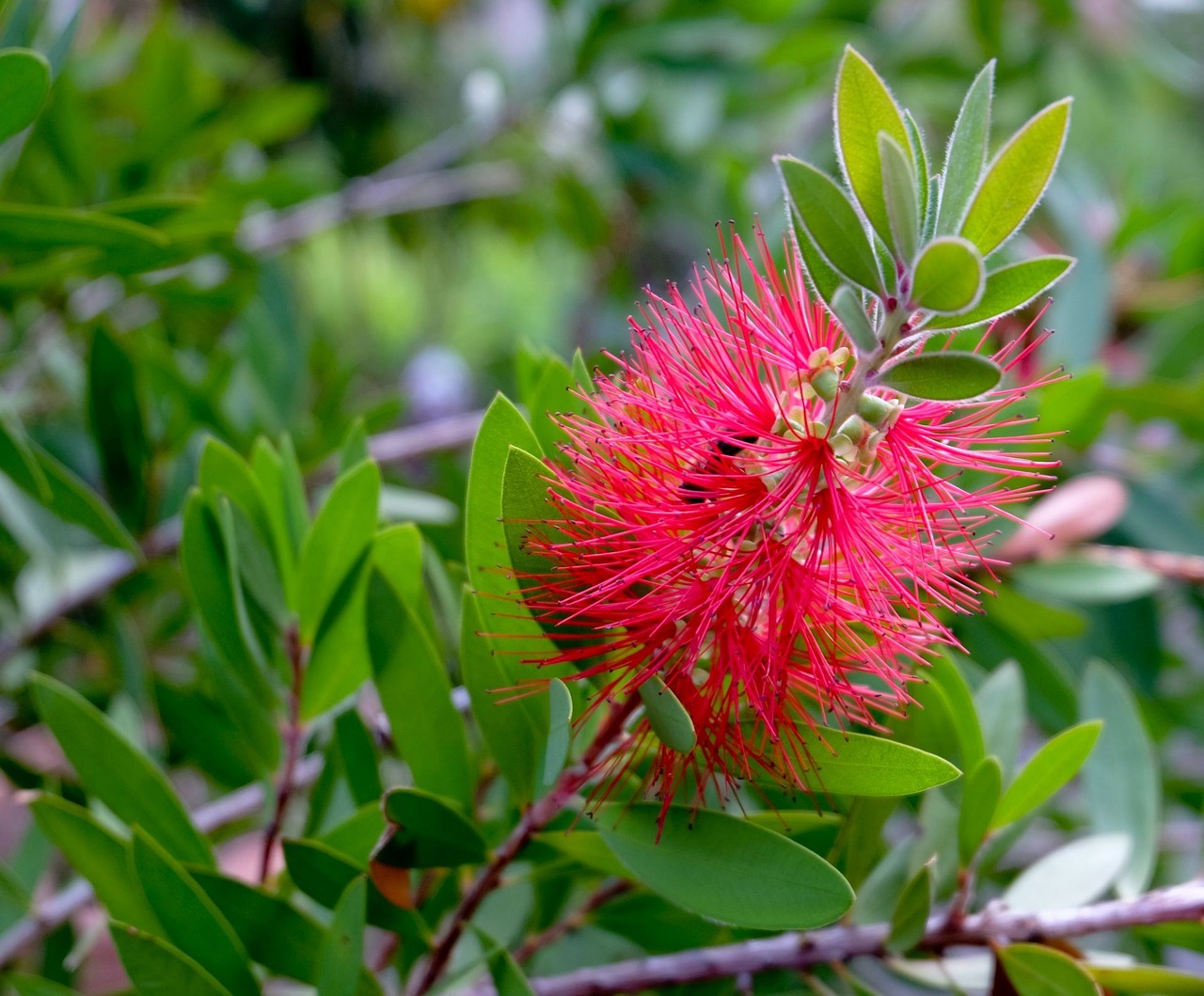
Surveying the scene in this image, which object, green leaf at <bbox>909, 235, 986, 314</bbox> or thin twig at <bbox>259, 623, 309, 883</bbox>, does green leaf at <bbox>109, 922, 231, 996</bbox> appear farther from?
green leaf at <bbox>909, 235, 986, 314</bbox>

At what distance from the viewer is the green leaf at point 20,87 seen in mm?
451

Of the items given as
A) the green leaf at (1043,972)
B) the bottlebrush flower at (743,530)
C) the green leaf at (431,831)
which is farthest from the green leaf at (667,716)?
the green leaf at (1043,972)

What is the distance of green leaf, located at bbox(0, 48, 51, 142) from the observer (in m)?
0.45

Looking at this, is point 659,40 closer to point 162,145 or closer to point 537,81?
point 537,81

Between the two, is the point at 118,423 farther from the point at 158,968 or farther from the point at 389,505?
the point at 158,968

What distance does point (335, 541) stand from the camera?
0.48 metres

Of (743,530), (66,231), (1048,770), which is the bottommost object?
(1048,770)

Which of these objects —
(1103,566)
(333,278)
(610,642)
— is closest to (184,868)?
(610,642)


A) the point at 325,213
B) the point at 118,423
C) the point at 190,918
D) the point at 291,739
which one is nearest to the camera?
the point at 190,918

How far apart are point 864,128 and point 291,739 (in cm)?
42

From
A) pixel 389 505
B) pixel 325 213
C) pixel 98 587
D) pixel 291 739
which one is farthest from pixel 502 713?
pixel 325 213

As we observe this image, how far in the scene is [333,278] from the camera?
2.89 m

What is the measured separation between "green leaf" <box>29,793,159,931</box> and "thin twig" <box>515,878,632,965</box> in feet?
0.66

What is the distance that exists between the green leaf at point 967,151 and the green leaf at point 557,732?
0.23 meters
